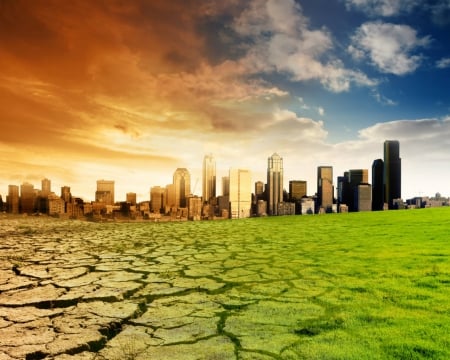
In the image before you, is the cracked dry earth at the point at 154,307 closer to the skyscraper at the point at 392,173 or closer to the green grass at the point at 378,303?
the green grass at the point at 378,303

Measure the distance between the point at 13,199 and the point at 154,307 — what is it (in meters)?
48.3

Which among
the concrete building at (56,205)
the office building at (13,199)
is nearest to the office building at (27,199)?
the office building at (13,199)

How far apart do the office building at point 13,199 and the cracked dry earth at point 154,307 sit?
1682 inches

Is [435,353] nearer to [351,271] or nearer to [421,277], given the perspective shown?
[421,277]

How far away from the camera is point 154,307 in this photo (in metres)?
3.08

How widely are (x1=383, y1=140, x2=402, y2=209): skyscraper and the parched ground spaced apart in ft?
212

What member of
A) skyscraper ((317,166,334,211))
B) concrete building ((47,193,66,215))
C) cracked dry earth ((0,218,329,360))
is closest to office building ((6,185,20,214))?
concrete building ((47,193,66,215))

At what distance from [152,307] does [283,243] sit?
446 centimetres

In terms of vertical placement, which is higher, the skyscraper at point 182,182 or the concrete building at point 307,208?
the skyscraper at point 182,182

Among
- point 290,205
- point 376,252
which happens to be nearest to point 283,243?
point 376,252

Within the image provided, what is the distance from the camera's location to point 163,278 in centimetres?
417

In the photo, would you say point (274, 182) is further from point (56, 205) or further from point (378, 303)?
point (378, 303)

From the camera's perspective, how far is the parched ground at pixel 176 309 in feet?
7.30

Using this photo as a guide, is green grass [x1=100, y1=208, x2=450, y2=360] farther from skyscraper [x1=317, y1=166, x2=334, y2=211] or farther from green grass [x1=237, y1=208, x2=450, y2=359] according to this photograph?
skyscraper [x1=317, y1=166, x2=334, y2=211]
